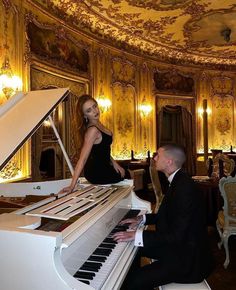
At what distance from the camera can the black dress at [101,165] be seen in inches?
103

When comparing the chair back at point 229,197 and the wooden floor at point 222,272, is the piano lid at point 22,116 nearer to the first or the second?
the wooden floor at point 222,272

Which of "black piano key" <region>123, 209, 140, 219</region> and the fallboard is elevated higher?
the fallboard

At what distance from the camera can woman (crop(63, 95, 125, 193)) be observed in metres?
2.50

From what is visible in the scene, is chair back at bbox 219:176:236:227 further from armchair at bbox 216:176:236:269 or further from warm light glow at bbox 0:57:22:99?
warm light glow at bbox 0:57:22:99

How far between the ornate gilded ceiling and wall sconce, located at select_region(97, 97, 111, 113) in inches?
60.3

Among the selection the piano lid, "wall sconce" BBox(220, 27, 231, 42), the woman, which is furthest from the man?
"wall sconce" BBox(220, 27, 231, 42)

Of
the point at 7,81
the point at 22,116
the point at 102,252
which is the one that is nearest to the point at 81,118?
the point at 22,116

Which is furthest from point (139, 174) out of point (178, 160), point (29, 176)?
point (178, 160)

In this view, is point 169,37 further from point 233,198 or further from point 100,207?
point 100,207

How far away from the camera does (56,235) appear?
4.19 ft

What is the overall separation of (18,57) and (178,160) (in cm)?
394

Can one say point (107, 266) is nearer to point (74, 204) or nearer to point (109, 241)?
point (109, 241)

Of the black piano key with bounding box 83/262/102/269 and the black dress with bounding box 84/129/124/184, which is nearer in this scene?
the black piano key with bounding box 83/262/102/269

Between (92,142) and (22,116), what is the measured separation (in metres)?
0.63
